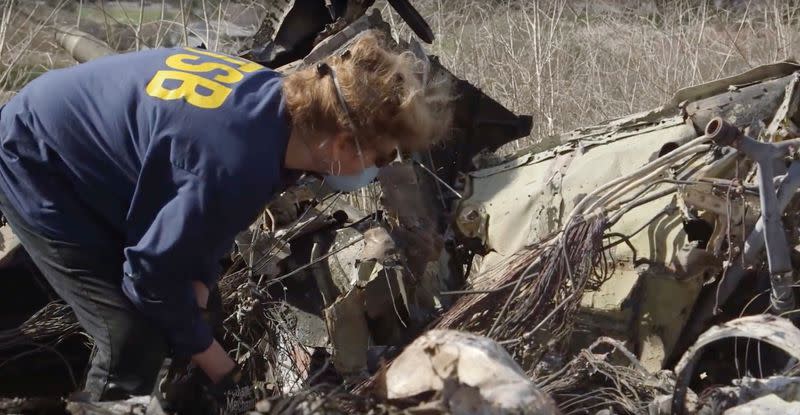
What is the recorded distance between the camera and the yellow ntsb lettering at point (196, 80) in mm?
2346

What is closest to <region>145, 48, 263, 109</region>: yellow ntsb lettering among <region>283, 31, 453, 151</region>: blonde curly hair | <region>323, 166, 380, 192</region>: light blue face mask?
<region>283, 31, 453, 151</region>: blonde curly hair

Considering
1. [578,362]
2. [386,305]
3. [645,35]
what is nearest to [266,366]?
[386,305]

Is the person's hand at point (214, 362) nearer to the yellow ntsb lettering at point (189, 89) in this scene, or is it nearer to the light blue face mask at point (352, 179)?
the light blue face mask at point (352, 179)

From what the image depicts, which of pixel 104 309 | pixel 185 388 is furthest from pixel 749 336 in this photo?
pixel 104 309

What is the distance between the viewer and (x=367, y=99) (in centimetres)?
235

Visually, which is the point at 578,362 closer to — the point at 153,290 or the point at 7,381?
the point at 153,290

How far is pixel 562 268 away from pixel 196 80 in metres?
1.53

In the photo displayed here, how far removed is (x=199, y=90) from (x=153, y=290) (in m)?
0.53

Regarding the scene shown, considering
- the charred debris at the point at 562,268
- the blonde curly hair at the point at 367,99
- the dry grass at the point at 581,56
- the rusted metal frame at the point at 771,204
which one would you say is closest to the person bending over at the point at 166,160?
the blonde curly hair at the point at 367,99

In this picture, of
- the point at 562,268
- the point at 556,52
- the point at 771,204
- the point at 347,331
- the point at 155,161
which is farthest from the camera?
the point at 556,52

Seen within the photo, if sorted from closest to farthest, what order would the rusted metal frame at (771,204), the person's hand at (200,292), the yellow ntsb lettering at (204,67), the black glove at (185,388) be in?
the yellow ntsb lettering at (204,67) → the person's hand at (200,292) → the black glove at (185,388) → the rusted metal frame at (771,204)

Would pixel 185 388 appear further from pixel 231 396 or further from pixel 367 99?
pixel 367 99

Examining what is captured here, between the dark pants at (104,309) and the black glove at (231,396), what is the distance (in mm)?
190

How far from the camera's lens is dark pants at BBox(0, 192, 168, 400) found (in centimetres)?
259
